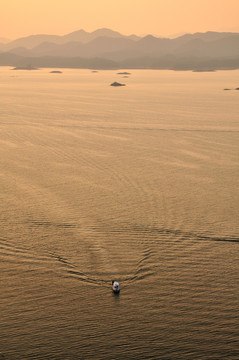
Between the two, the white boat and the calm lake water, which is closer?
the calm lake water

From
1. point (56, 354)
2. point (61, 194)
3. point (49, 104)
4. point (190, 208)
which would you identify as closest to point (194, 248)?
point (190, 208)

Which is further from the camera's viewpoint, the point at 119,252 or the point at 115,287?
the point at 119,252

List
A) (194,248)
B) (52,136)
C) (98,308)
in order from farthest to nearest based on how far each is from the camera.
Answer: (52,136) < (194,248) < (98,308)

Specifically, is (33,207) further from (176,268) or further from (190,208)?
(176,268)

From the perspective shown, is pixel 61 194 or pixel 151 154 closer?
pixel 61 194

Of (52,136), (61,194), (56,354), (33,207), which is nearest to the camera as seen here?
(56,354)

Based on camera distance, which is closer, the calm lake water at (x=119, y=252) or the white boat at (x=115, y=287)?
the calm lake water at (x=119, y=252)

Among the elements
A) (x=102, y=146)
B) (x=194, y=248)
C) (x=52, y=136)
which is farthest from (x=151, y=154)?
(x=194, y=248)
